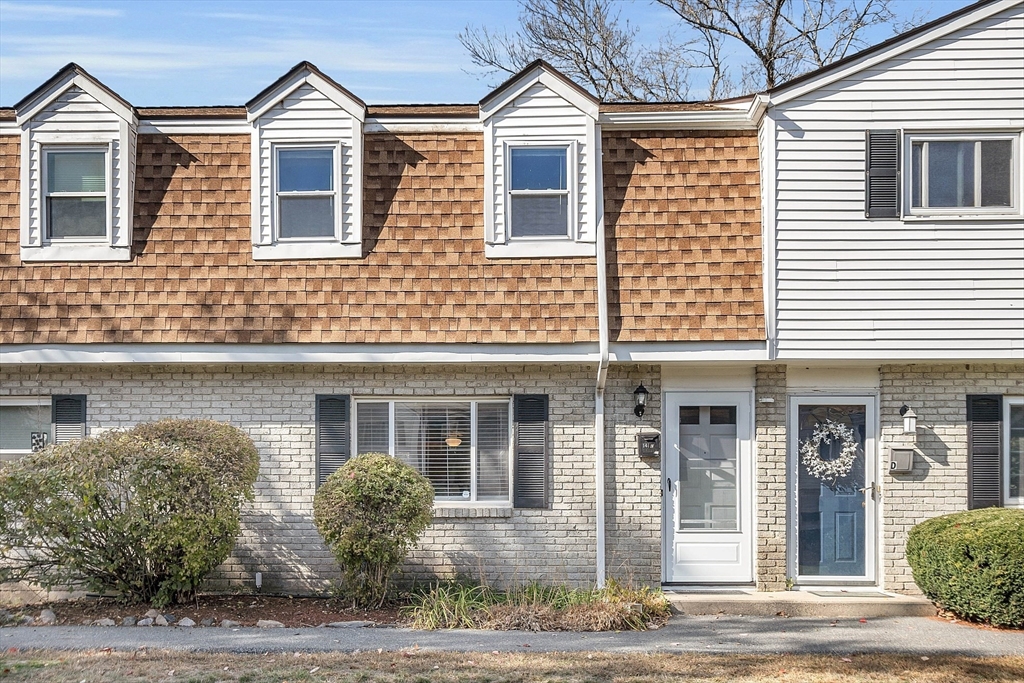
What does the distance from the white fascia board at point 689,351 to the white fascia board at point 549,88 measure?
113 inches

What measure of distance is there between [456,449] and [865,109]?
6.25 meters

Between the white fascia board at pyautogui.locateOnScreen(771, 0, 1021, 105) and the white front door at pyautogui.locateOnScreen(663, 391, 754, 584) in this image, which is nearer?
the white fascia board at pyautogui.locateOnScreen(771, 0, 1021, 105)

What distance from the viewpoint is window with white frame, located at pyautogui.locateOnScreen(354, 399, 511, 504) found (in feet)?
37.4

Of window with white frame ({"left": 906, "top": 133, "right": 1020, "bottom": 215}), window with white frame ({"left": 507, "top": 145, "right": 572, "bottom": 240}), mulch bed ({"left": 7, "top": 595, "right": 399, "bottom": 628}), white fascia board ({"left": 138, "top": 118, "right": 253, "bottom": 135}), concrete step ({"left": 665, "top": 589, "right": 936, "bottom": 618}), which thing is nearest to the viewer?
mulch bed ({"left": 7, "top": 595, "right": 399, "bottom": 628})

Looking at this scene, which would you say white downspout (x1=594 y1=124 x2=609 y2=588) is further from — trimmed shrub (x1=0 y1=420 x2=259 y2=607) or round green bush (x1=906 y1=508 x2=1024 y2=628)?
trimmed shrub (x1=0 y1=420 x2=259 y2=607)

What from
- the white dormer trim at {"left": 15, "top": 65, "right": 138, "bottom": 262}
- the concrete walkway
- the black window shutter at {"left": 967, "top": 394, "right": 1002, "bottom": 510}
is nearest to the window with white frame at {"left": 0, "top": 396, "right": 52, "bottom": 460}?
the white dormer trim at {"left": 15, "top": 65, "right": 138, "bottom": 262}

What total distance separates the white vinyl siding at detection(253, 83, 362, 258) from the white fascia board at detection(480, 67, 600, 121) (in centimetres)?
171

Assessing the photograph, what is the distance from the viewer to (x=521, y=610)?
999 centimetres

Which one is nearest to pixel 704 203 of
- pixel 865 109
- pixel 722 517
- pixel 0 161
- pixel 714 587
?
pixel 865 109

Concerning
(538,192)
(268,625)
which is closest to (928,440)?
(538,192)

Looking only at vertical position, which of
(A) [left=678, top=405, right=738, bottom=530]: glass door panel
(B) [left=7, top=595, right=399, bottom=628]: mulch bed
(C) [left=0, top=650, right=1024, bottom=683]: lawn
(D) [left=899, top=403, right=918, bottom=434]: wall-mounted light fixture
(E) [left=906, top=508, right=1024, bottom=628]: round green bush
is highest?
(D) [left=899, top=403, right=918, bottom=434]: wall-mounted light fixture

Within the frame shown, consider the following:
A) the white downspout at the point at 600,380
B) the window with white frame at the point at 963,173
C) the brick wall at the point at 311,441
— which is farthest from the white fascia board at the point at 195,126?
the window with white frame at the point at 963,173

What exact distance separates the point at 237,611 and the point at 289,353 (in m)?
2.89

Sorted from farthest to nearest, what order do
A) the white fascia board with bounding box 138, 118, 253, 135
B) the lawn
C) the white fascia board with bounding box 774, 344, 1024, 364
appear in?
1. the white fascia board with bounding box 138, 118, 253, 135
2. the white fascia board with bounding box 774, 344, 1024, 364
3. the lawn
